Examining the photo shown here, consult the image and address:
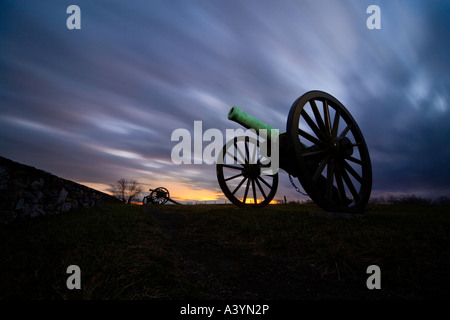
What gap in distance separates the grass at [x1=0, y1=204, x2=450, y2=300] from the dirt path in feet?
0.48

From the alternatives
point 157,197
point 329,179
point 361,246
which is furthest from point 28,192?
point 157,197

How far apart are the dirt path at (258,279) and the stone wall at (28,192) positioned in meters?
3.29

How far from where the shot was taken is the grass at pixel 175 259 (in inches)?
66.9

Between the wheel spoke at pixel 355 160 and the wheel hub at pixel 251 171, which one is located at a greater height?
the wheel spoke at pixel 355 160

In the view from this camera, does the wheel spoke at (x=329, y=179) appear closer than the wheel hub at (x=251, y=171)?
Yes

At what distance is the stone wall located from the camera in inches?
139

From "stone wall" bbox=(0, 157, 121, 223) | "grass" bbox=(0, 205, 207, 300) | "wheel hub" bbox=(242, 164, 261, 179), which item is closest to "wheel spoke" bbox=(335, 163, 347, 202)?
"wheel hub" bbox=(242, 164, 261, 179)

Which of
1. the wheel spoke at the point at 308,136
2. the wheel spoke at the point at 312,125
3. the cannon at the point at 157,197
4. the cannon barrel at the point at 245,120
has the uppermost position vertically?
the cannon barrel at the point at 245,120

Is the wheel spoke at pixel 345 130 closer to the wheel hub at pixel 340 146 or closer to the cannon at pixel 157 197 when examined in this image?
the wheel hub at pixel 340 146

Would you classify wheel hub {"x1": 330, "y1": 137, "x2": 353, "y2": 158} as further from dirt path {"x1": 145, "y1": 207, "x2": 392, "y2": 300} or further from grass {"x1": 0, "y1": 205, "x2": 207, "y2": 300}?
grass {"x1": 0, "y1": 205, "x2": 207, "y2": 300}

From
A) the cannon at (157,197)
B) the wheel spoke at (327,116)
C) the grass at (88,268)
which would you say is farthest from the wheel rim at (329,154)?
the cannon at (157,197)
